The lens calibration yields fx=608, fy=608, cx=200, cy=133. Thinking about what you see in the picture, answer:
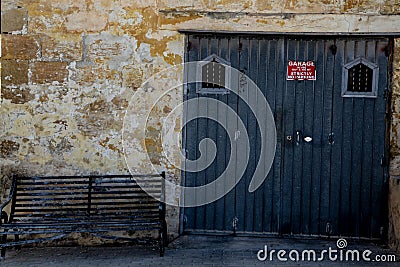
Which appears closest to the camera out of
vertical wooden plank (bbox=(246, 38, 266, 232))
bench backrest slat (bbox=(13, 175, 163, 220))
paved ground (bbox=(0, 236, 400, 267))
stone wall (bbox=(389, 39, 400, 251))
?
paved ground (bbox=(0, 236, 400, 267))

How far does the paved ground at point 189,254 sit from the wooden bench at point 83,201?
0.51ft

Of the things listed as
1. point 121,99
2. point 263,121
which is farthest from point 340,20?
point 121,99

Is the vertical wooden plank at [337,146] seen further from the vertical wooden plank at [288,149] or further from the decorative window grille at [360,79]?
the vertical wooden plank at [288,149]

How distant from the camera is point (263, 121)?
654 cm

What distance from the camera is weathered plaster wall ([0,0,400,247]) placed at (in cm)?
641

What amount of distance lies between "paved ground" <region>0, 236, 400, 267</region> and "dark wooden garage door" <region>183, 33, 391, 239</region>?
205 mm

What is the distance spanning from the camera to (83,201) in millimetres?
6520

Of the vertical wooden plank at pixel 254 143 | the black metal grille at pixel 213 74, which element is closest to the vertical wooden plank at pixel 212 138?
the black metal grille at pixel 213 74

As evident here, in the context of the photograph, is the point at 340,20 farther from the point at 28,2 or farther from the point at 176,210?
the point at 28,2

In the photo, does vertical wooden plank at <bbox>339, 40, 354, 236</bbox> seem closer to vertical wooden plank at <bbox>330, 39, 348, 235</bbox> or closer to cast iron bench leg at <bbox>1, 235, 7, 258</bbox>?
vertical wooden plank at <bbox>330, 39, 348, 235</bbox>

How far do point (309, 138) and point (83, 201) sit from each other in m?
2.51

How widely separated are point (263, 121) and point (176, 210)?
4.41 feet

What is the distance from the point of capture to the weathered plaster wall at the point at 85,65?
6.41m

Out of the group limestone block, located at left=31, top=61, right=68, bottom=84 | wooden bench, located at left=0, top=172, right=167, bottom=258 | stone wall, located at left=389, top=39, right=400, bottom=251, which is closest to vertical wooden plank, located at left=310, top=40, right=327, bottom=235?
stone wall, located at left=389, top=39, right=400, bottom=251
